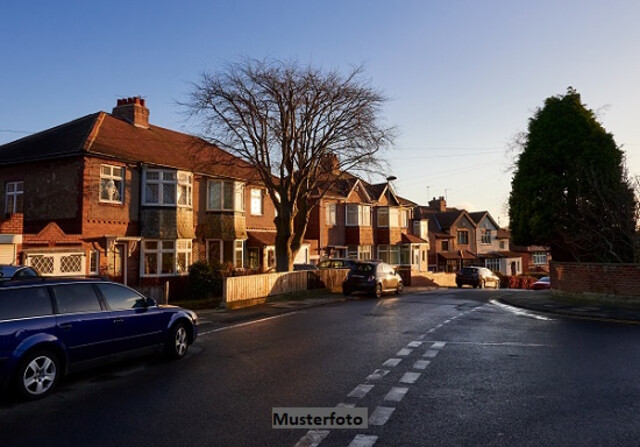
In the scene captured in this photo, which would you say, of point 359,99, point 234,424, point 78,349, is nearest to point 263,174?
point 359,99

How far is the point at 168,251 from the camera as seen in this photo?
77.6ft

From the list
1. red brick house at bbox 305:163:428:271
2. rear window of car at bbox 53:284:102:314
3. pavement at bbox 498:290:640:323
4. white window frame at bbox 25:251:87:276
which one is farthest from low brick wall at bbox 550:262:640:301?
white window frame at bbox 25:251:87:276

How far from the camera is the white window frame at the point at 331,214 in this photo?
39.1 meters

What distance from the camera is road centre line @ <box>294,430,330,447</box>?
16.3 feet

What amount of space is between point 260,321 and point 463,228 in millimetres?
54419

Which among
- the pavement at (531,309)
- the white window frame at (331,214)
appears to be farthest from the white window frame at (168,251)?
the white window frame at (331,214)

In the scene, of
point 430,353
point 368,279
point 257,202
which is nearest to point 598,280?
point 368,279

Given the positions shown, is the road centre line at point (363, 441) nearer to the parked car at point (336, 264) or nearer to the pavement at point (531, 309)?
the pavement at point (531, 309)

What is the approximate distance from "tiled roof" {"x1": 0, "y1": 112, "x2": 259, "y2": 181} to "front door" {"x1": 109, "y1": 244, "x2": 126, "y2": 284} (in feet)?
13.1

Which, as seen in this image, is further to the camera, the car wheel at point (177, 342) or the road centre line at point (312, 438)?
the car wheel at point (177, 342)

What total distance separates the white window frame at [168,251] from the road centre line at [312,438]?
19.0m

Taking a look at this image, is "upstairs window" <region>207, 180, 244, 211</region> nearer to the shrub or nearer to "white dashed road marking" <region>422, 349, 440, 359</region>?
the shrub

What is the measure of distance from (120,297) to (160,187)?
15822 millimetres

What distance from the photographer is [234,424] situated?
556 centimetres
